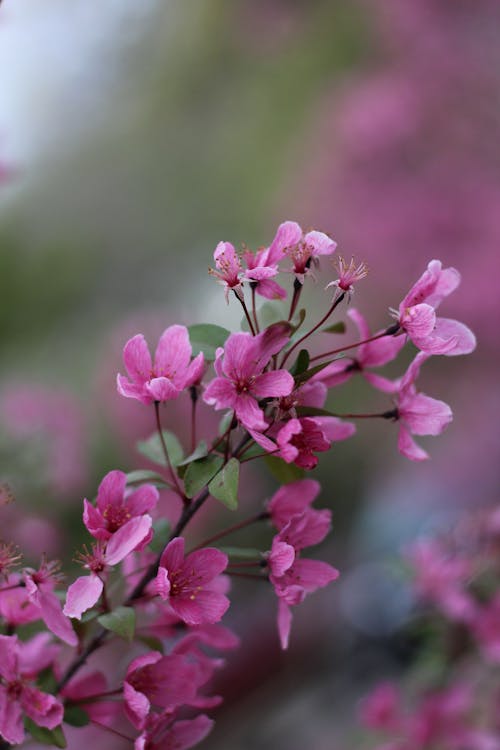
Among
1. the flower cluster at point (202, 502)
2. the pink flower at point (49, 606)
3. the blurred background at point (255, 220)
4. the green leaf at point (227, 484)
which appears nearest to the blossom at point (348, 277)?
the flower cluster at point (202, 502)

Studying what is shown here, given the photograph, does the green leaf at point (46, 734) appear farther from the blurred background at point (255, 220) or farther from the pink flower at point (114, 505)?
the blurred background at point (255, 220)

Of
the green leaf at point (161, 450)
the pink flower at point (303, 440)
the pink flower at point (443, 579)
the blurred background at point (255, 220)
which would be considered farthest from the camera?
the blurred background at point (255, 220)

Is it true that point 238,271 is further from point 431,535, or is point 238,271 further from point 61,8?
point 61,8

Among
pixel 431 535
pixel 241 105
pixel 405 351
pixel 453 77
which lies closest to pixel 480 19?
pixel 453 77

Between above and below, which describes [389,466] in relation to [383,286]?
below

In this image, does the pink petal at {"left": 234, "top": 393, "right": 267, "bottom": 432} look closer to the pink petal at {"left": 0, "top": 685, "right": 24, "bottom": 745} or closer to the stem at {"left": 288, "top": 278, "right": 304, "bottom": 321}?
the stem at {"left": 288, "top": 278, "right": 304, "bottom": 321}
